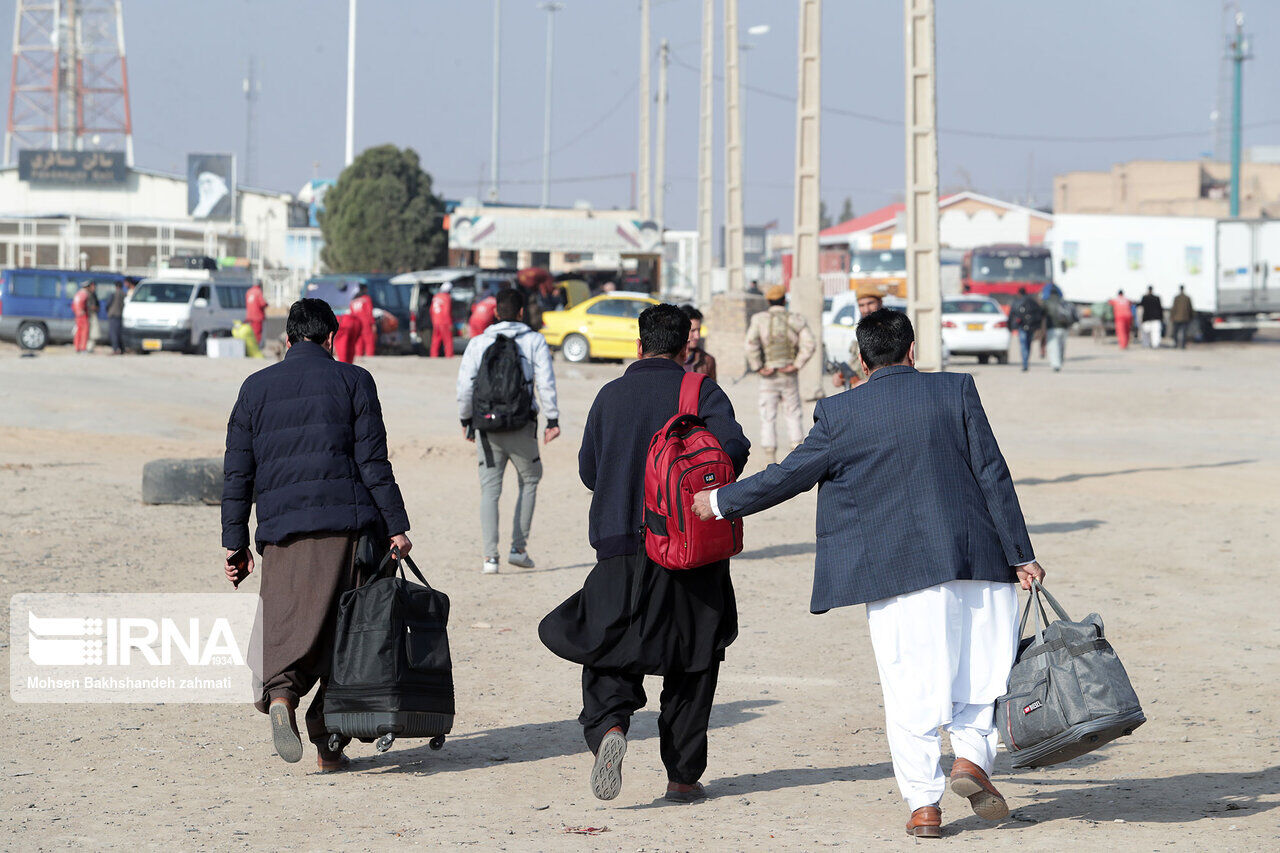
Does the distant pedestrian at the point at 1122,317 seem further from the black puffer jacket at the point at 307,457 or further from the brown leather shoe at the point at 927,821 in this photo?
the brown leather shoe at the point at 927,821

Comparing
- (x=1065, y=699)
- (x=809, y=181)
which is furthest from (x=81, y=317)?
(x=1065, y=699)

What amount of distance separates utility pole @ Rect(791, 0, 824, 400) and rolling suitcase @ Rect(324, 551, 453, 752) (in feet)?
61.8

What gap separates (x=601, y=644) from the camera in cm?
550

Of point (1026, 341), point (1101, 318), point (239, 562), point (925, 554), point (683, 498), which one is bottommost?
point (239, 562)

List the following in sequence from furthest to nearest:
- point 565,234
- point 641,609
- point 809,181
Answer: point 565,234
point 809,181
point 641,609

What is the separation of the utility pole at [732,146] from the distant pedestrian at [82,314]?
42.9 ft

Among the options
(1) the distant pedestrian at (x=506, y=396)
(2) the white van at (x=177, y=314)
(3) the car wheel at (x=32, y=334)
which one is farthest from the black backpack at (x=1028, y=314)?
(1) the distant pedestrian at (x=506, y=396)

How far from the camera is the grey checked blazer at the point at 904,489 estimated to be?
496 cm

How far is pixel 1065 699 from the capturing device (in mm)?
4887

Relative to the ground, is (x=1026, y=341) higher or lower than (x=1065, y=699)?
higher

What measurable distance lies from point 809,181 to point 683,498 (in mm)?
19665

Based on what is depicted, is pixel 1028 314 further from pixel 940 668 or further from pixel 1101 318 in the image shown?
pixel 940 668

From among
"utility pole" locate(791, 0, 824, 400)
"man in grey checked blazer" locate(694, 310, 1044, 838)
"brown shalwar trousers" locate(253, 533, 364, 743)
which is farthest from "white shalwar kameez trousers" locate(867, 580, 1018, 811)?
"utility pole" locate(791, 0, 824, 400)

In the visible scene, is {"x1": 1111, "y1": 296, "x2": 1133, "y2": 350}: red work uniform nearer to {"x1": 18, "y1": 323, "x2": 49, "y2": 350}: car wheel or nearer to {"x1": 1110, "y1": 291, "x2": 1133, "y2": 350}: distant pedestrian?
{"x1": 1110, "y1": 291, "x2": 1133, "y2": 350}: distant pedestrian
